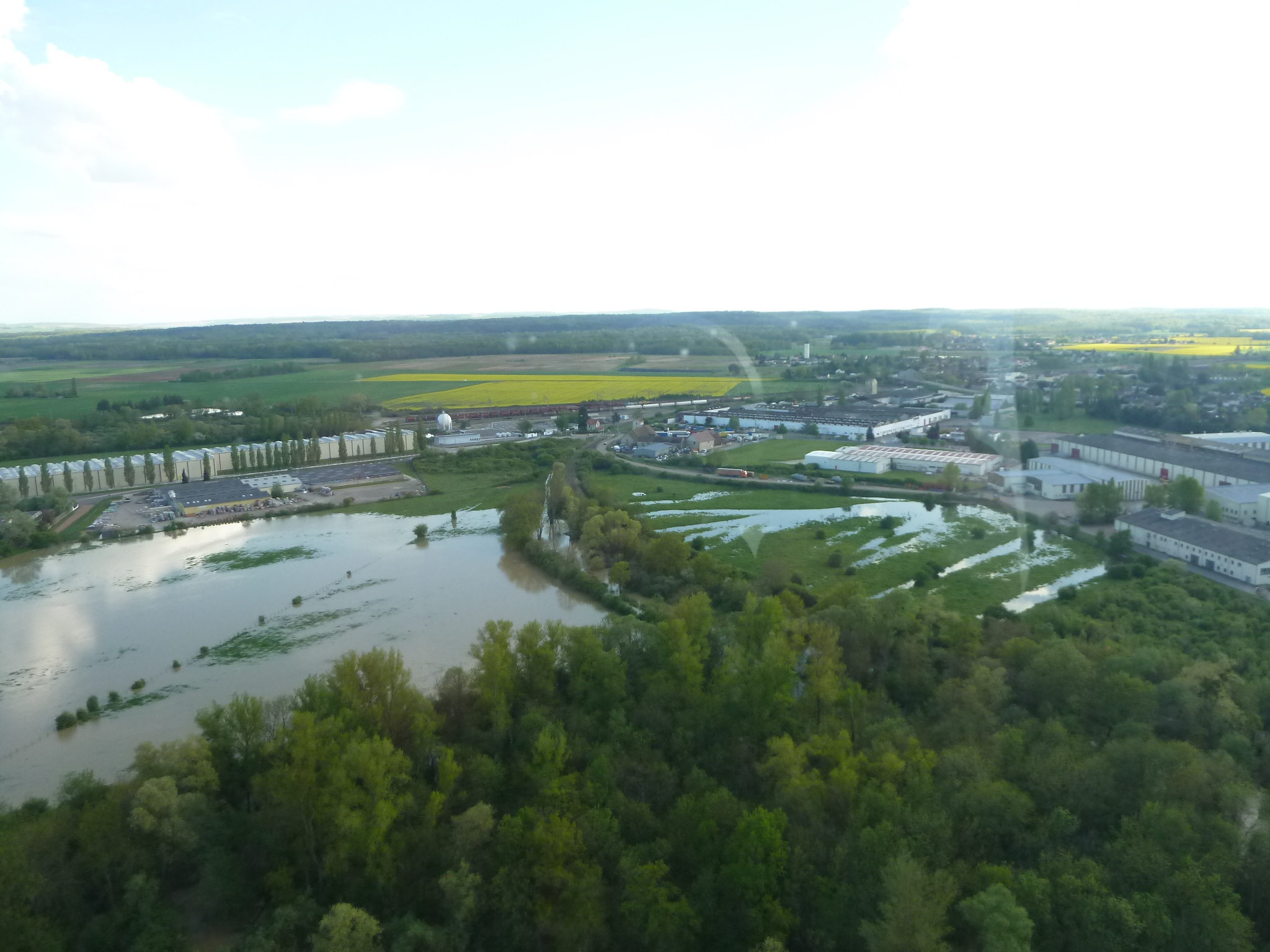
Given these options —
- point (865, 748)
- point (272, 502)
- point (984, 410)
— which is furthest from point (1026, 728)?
point (984, 410)

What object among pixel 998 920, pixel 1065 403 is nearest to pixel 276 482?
pixel 998 920

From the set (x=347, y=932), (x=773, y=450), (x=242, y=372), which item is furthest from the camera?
(x=242, y=372)

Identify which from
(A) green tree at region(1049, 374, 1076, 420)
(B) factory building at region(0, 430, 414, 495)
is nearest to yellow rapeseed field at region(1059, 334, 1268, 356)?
(A) green tree at region(1049, 374, 1076, 420)

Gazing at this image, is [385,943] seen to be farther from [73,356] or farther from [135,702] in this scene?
[73,356]

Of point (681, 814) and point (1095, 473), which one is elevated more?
point (681, 814)

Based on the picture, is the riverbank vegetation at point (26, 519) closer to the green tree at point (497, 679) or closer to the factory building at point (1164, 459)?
the green tree at point (497, 679)

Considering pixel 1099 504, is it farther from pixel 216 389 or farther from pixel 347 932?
pixel 216 389
